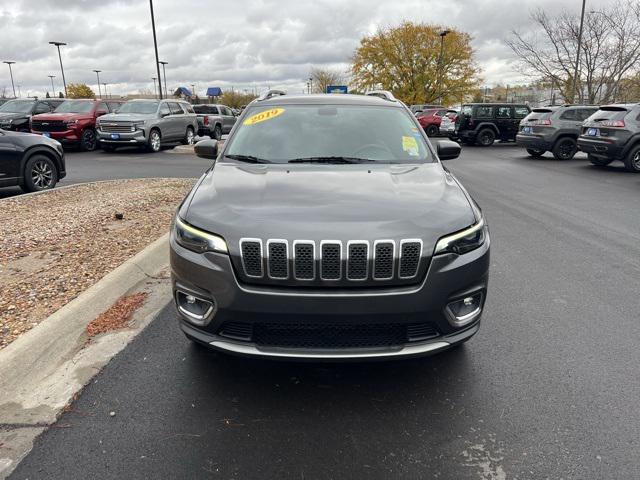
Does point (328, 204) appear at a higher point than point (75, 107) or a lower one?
lower

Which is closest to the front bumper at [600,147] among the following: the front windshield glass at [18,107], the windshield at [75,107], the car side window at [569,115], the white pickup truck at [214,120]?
the car side window at [569,115]

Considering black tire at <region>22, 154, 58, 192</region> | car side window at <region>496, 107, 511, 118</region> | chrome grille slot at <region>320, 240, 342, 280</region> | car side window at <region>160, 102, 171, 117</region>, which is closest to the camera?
chrome grille slot at <region>320, 240, 342, 280</region>

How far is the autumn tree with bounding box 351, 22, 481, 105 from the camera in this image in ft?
182

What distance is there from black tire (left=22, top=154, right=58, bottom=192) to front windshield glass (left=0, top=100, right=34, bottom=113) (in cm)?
1327

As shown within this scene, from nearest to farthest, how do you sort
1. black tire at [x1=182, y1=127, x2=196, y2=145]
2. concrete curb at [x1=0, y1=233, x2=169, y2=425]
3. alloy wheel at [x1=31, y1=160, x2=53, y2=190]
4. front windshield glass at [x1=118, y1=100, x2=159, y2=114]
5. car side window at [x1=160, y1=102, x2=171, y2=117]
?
1. concrete curb at [x1=0, y1=233, x2=169, y2=425]
2. alloy wheel at [x1=31, y1=160, x2=53, y2=190]
3. front windshield glass at [x1=118, y1=100, x2=159, y2=114]
4. car side window at [x1=160, y1=102, x2=171, y2=117]
5. black tire at [x1=182, y1=127, x2=196, y2=145]

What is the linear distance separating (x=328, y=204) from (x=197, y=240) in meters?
0.75

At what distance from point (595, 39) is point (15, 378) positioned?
104 ft

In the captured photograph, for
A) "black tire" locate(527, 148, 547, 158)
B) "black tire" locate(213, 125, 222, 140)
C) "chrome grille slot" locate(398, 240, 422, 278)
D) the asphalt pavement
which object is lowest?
"black tire" locate(527, 148, 547, 158)

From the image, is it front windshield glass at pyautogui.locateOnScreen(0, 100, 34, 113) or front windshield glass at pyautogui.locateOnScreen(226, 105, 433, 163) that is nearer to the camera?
front windshield glass at pyautogui.locateOnScreen(226, 105, 433, 163)

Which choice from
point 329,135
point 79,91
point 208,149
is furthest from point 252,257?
point 79,91

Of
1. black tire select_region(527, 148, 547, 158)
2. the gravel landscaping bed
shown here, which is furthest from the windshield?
black tire select_region(527, 148, 547, 158)

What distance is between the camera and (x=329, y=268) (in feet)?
8.25

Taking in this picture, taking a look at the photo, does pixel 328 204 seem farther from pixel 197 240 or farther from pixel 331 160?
pixel 331 160

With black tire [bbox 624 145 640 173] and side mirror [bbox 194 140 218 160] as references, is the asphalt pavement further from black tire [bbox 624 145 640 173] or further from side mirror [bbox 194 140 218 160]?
black tire [bbox 624 145 640 173]
